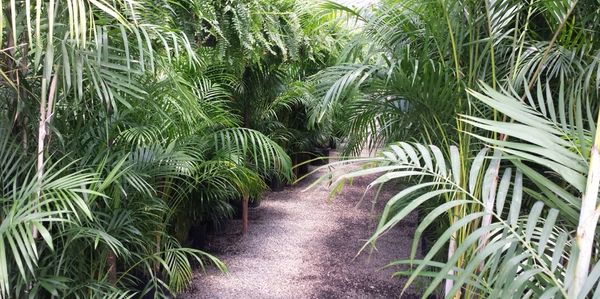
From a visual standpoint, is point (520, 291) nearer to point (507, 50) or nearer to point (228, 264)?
point (507, 50)

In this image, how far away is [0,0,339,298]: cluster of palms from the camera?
1.01m

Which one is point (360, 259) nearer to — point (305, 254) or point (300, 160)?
point (305, 254)

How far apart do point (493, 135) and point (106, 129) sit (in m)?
1.05

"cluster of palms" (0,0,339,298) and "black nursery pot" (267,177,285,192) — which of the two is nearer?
"cluster of palms" (0,0,339,298)

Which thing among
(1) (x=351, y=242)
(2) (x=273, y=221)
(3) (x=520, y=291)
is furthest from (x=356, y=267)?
(3) (x=520, y=291)

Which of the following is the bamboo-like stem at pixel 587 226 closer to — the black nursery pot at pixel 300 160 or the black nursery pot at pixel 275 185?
the black nursery pot at pixel 275 185

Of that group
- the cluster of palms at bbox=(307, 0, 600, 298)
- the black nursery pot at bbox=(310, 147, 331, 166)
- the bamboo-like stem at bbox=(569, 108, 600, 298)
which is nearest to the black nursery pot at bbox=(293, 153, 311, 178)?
the black nursery pot at bbox=(310, 147, 331, 166)

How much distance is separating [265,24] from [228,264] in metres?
1.28

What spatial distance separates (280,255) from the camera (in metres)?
2.61

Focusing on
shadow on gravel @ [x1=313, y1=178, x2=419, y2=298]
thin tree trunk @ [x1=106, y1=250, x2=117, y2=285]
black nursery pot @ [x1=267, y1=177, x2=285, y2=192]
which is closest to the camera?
thin tree trunk @ [x1=106, y1=250, x2=117, y2=285]

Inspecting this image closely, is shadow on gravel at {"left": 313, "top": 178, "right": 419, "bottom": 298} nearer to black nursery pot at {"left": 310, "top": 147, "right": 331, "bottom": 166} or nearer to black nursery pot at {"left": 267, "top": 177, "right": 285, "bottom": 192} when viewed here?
black nursery pot at {"left": 267, "top": 177, "right": 285, "bottom": 192}

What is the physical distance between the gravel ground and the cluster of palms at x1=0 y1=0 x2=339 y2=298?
346 mm

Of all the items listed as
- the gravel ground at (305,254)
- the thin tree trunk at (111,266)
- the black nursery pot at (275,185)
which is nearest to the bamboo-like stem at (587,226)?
the gravel ground at (305,254)

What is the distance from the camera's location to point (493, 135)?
1173 mm
